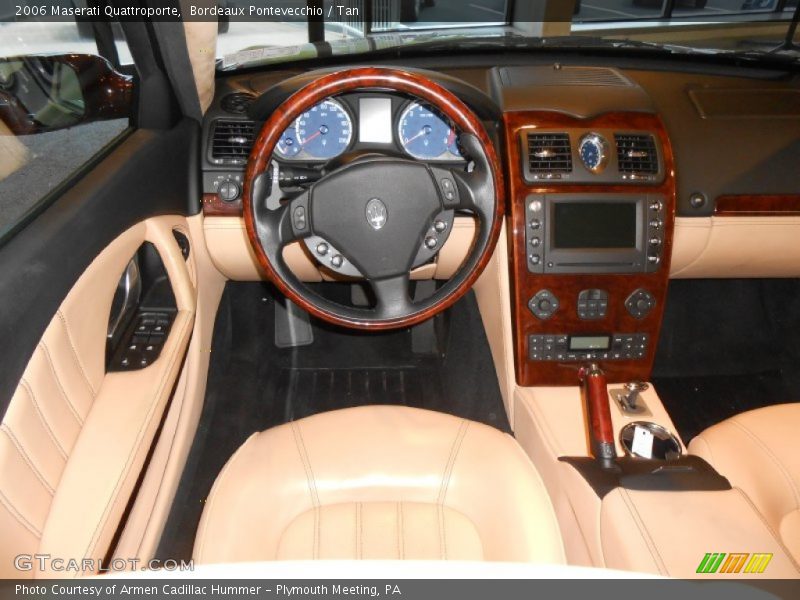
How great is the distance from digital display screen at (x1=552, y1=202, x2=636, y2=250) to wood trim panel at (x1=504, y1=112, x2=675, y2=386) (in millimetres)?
42

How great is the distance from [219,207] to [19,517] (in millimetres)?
1105

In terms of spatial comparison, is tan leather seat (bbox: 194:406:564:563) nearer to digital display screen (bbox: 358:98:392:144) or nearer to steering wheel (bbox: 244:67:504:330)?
steering wheel (bbox: 244:67:504:330)

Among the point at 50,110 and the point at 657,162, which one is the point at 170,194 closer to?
the point at 50,110

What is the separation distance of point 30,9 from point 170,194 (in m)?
0.59

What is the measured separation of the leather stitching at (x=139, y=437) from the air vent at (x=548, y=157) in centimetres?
103

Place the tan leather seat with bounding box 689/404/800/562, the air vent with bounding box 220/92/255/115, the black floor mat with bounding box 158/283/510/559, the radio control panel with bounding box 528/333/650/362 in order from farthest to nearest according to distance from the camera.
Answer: the black floor mat with bounding box 158/283/510/559, the air vent with bounding box 220/92/255/115, the radio control panel with bounding box 528/333/650/362, the tan leather seat with bounding box 689/404/800/562

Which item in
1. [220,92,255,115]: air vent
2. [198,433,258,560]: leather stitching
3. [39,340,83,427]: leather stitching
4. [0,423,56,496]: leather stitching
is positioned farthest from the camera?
[220,92,255,115]: air vent

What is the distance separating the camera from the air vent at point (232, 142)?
6.01 ft

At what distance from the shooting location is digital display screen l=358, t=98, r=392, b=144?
157 centimetres

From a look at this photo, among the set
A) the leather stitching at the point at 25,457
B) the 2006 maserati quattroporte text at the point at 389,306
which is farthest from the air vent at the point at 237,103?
the leather stitching at the point at 25,457

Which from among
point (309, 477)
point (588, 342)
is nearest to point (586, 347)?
point (588, 342)

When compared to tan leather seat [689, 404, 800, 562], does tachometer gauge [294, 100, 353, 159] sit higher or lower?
higher

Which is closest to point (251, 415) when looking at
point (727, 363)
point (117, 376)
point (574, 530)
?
point (117, 376)

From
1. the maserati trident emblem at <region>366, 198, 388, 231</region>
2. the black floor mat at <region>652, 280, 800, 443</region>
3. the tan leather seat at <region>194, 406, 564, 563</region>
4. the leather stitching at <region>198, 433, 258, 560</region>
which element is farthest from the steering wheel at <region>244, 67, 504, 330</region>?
the black floor mat at <region>652, 280, 800, 443</region>
